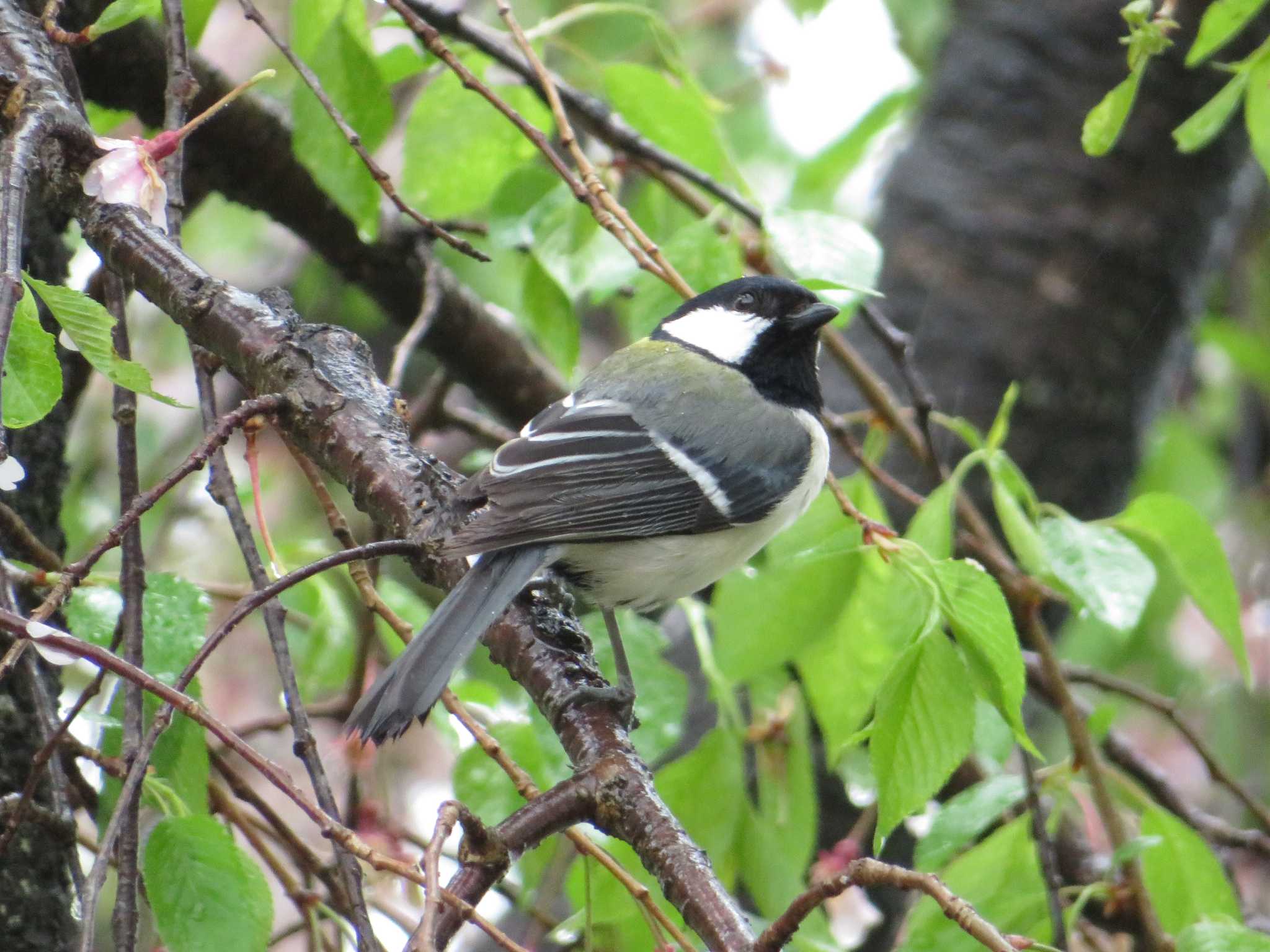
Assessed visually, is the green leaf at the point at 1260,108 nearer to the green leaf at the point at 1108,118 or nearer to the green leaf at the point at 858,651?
the green leaf at the point at 1108,118

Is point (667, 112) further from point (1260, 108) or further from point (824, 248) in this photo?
point (1260, 108)

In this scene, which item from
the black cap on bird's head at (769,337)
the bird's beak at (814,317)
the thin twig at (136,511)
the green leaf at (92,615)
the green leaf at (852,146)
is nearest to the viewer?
the thin twig at (136,511)

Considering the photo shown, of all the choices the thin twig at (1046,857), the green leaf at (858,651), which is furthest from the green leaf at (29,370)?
the thin twig at (1046,857)

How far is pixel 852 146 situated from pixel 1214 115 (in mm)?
1570

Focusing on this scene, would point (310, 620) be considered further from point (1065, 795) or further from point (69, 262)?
point (1065, 795)

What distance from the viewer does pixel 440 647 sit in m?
1.47

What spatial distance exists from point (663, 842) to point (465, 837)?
0.65 feet

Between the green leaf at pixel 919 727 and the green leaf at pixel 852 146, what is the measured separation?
2.01m

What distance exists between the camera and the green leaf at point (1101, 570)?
5.23 feet

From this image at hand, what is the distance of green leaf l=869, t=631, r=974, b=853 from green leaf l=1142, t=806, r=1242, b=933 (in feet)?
1.70

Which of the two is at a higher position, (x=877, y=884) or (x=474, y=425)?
(x=474, y=425)

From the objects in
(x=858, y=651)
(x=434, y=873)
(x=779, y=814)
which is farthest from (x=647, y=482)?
(x=434, y=873)

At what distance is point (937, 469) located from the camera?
2.13m

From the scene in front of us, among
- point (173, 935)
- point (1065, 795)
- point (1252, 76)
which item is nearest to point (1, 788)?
point (173, 935)
